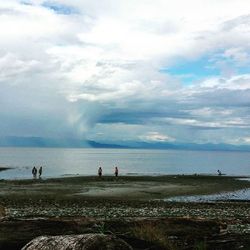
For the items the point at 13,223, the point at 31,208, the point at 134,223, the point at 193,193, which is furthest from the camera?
the point at 193,193

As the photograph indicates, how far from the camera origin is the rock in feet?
29.9

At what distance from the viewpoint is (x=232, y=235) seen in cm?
1324

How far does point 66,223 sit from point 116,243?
3.90m

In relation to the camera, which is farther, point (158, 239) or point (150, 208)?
point (150, 208)

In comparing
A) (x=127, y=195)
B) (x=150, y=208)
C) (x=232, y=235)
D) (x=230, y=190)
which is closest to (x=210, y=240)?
(x=232, y=235)

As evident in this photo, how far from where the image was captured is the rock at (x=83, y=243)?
9.12 m

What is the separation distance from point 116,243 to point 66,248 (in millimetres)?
933

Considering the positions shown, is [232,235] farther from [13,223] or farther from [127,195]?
[127,195]

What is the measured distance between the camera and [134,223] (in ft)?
46.1

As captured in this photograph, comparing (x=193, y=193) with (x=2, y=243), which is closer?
(x=2, y=243)

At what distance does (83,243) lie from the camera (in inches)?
361

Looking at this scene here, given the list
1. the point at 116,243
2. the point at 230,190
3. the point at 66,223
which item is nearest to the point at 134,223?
the point at 66,223

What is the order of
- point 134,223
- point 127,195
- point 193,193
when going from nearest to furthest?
point 134,223 < point 127,195 < point 193,193

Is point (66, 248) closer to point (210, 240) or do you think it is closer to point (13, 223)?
point (13, 223)
